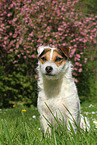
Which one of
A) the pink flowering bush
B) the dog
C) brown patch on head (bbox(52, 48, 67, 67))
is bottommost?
the dog

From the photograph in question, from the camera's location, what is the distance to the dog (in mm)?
3342

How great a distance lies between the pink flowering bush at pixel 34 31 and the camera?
8000mm

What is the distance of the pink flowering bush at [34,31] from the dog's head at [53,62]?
424 centimetres

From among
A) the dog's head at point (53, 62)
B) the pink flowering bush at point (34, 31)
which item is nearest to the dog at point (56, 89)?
the dog's head at point (53, 62)

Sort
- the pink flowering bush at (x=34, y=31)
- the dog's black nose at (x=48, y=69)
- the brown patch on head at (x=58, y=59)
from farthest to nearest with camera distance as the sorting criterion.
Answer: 1. the pink flowering bush at (x=34, y=31)
2. the brown patch on head at (x=58, y=59)
3. the dog's black nose at (x=48, y=69)

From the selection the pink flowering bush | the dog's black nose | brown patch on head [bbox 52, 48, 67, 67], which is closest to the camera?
the dog's black nose

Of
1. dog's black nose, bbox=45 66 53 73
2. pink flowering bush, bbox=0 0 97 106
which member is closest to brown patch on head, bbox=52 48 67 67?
dog's black nose, bbox=45 66 53 73

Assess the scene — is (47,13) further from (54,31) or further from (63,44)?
(63,44)

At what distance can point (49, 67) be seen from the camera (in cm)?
327

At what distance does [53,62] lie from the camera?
3422 mm

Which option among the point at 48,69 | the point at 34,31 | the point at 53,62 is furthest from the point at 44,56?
the point at 34,31

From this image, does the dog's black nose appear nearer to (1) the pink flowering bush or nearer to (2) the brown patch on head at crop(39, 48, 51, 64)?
(2) the brown patch on head at crop(39, 48, 51, 64)

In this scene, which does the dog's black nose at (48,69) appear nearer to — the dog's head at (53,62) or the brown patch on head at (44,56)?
the dog's head at (53,62)

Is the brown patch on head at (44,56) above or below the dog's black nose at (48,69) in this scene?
above
